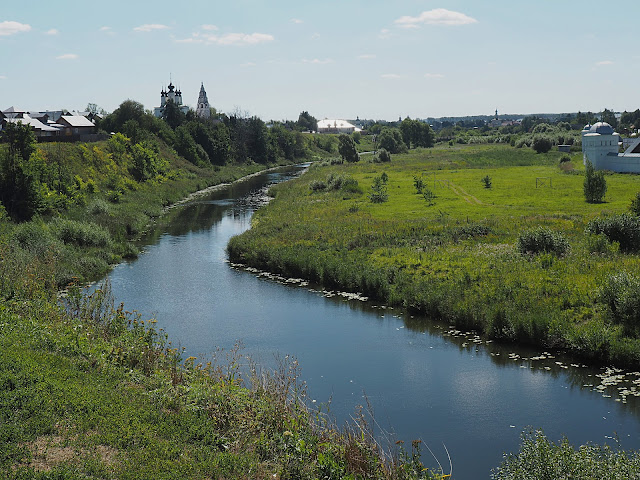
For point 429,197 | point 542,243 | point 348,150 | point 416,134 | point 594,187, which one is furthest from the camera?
point 416,134

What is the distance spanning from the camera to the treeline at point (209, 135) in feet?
290

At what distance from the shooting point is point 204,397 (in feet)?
46.4

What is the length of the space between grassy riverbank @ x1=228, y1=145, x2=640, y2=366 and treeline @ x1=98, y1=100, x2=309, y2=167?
3497 cm

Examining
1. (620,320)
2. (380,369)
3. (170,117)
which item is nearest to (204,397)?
(380,369)

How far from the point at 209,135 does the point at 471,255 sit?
7359cm

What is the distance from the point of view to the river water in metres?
16.4

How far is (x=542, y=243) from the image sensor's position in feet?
97.2

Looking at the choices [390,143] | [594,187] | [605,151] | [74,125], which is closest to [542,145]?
[605,151]

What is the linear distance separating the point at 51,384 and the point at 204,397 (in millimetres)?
3186

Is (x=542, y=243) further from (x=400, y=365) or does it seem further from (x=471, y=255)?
(x=400, y=365)

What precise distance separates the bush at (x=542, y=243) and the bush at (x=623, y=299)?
6744 millimetres

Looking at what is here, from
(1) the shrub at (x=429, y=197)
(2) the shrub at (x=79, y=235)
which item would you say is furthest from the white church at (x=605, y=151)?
(2) the shrub at (x=79, y=235)

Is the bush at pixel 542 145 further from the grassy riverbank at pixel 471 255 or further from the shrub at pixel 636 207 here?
the shrub at pixel 636 207

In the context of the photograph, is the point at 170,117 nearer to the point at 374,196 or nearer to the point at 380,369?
the point at 374,196
